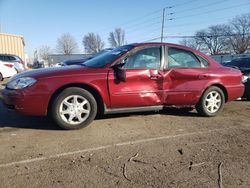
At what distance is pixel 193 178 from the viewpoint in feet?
10.9

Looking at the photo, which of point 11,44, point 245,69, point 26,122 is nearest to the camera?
point 26,122

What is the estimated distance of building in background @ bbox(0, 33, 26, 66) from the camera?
1250 inches

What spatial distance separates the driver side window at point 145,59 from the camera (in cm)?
566

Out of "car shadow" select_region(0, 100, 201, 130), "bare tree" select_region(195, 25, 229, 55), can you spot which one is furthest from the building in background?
"bare tree" select_region(195, 25, 229, 55)

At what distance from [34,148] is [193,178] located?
2.12 meters

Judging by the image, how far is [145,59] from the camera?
5816 millimetres

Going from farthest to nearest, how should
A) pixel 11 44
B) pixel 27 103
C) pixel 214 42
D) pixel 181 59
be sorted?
pixel 214 42 < pixel 11 44 < pixel 181 59 < pixel 27 103

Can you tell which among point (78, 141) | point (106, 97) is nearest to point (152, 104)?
point (106, 97)

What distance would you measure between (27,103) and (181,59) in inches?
117

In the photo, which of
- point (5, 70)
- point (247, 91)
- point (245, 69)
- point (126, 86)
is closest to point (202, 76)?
point (126, 86)

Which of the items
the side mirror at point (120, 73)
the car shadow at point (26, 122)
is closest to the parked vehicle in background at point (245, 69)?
the side mirror at point (120, 73)

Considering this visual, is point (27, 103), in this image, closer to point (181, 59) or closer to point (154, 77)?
point (154, 77)

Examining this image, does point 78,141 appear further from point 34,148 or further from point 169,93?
point 169,93

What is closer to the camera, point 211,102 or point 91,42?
point 211,102
